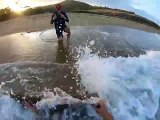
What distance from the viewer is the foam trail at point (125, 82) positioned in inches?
305

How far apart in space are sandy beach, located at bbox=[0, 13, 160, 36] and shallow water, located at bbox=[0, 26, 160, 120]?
1.30m

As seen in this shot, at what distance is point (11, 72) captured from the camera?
334 inches

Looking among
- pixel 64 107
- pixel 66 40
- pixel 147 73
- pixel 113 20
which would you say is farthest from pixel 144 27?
pixel 64 107

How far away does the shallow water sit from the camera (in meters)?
7.80

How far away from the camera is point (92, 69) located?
28.3 ft

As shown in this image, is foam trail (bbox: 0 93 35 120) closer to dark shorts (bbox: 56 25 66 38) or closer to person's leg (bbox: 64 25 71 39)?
dark shorts (bbox: 56 25 66 38)

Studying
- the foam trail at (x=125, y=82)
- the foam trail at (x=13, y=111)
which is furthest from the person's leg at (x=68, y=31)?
the foam trail at (x=13, y=111)

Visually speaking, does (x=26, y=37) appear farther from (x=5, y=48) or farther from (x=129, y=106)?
(x=129, y=106)

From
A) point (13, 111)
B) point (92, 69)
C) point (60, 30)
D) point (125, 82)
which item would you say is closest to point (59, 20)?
point (60, 30)

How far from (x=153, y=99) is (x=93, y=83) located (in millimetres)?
1199

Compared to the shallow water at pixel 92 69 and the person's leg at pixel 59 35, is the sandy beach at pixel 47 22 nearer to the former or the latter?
the shallow water at pixel 92 69

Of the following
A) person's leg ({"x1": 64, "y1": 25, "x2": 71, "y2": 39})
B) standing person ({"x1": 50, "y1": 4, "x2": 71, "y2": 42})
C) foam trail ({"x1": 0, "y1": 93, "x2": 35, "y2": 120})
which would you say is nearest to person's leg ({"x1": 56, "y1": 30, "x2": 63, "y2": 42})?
standing person ({"x1": 50, "y1": 4, "x2": 71, "y2": 42})

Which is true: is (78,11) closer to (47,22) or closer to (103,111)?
(47,22)

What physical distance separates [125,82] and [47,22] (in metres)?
5.35
